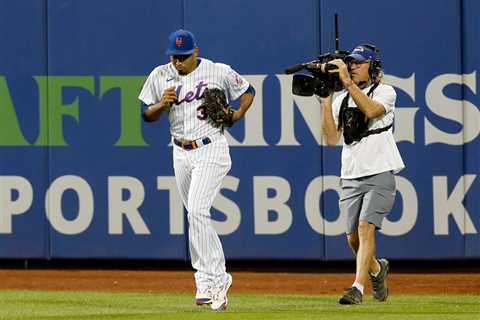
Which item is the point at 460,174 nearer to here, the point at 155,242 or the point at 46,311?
the point at 155,242

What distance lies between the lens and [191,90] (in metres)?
9.77

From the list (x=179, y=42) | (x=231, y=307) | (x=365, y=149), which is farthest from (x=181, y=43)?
(x=231, y=307)

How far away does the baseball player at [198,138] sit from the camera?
955 cm

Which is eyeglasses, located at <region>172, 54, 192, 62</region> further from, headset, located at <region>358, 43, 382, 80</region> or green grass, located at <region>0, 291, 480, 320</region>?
green grass, located at <region>0, 291, 480, 320</region>

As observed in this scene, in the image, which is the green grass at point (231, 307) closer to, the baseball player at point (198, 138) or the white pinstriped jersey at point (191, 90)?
the baseball player at point (198, 138)

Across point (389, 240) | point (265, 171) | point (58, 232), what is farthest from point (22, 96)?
point (389, 240)

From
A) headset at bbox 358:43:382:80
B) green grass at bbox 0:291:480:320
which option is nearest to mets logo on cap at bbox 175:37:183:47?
headset at bbox 358:43:382:80

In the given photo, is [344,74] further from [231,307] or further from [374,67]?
[231,307]

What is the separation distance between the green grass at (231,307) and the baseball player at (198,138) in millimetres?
260

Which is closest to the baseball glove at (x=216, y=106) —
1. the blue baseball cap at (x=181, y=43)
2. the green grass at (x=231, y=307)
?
the blue baseball cap at (x=181, y=43)

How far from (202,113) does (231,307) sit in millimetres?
1384

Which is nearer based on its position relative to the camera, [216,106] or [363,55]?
[216,106]

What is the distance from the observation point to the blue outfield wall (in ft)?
44.4

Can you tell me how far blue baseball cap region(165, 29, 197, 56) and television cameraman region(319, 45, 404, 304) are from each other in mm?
956
